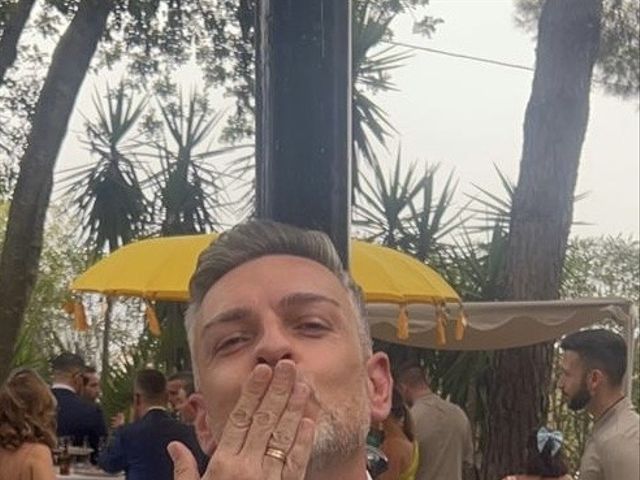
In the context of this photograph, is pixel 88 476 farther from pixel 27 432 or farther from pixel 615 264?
pixel 615 264

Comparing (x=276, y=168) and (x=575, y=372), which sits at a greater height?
(x=276, y=168)

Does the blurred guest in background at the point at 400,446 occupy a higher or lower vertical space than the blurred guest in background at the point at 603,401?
lower

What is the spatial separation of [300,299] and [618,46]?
11.2m

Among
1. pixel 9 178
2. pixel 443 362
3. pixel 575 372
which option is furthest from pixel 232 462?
pixel 9 178

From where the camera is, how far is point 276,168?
154cm

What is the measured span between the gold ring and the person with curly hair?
3451 millimetres

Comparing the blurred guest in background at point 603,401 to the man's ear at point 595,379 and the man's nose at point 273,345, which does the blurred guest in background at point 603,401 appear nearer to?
the man's ear at point 595,379

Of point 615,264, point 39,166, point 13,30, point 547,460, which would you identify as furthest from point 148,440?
point 615,264

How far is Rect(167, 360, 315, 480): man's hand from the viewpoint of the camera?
42.7 inches

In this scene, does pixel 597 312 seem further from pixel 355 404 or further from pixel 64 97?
pixel 355 404

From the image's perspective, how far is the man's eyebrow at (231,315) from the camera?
139 cm

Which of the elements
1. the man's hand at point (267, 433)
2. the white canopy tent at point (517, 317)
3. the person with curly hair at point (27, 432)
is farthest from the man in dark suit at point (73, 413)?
the man's hand at point (267, 433)

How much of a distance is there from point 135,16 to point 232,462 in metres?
8.95

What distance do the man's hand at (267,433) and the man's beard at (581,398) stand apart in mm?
2867
